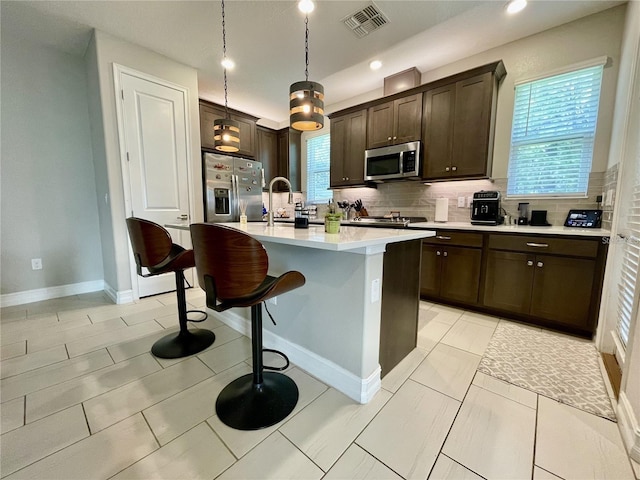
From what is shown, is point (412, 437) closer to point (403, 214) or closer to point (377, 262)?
point (377, 262)

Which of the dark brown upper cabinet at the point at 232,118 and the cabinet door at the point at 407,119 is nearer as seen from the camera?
the cabinet door at the point at 407,119

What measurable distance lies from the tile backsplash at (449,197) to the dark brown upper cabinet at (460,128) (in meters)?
0.30

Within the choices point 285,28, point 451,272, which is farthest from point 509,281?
point 285,28

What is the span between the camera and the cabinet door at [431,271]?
9.20ft

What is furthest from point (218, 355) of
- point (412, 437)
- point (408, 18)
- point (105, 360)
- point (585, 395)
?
point (408, 18)

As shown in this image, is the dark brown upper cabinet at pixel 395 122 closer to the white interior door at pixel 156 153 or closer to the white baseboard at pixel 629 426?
the white interior door at pixel 156 153

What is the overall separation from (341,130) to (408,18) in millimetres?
1748

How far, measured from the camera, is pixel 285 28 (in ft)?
8.05

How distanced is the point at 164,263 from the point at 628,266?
3.12 meters

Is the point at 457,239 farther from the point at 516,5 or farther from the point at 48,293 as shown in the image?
the point at 48,293

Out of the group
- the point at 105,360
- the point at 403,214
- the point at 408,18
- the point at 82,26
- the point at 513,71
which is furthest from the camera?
the point at 403,214

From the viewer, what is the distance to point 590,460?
1077 millimetres

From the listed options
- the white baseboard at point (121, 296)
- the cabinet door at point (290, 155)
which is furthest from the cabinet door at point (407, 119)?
the white baseboard at point (121, 296)

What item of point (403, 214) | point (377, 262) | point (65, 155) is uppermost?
point (65, 155)
